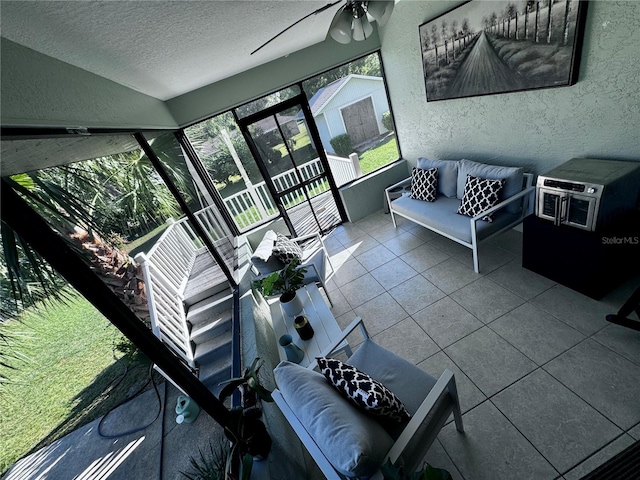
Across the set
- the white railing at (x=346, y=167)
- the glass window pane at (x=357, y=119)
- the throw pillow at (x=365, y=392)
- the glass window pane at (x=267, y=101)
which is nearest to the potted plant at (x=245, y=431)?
the throw pillow at (x=365, y=392)

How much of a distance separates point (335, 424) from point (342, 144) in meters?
7.82

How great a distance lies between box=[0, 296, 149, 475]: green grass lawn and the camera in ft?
8.77

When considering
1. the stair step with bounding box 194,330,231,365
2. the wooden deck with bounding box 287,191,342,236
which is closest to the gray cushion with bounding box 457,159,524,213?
the wooden deck with bounding box 287,191,342,236

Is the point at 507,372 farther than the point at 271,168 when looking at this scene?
No

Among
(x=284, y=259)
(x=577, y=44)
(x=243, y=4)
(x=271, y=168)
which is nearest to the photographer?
(x=243, y=4)

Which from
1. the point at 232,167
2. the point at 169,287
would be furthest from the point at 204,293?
the point at 232,167

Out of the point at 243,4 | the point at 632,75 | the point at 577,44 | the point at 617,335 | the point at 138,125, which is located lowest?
the point at 617,335

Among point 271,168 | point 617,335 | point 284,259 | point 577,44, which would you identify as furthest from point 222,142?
point 617,335

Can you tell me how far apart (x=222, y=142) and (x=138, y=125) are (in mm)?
1967

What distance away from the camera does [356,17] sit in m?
1.48

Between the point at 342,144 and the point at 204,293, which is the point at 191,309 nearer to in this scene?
the point at 204,293

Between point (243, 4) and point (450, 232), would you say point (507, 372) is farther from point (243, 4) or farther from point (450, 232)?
point (243, 4)

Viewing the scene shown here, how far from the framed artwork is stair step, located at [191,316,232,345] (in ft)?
11.6

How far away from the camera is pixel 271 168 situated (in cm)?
390
